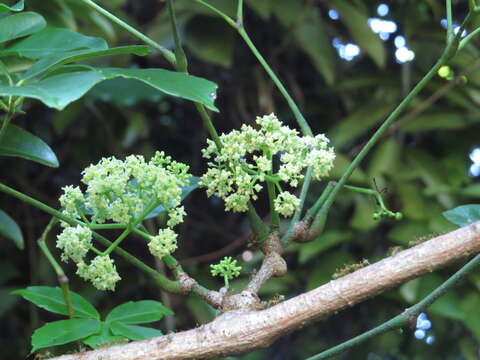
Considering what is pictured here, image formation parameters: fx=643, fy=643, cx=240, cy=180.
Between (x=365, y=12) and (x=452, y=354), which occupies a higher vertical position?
(x=365, y=12)

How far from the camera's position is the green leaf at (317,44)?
1781 mm

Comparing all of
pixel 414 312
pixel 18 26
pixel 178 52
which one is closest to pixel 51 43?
pixel 18 26

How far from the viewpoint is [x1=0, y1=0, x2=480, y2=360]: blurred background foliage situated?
1695mm

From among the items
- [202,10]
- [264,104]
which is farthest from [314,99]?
[202,10]

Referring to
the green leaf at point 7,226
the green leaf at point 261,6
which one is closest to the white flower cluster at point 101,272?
the green leaf at point 7,226

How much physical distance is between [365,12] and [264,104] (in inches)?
15.4

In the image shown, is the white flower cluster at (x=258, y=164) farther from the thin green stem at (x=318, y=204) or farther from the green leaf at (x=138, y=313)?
the green leaf at (x=138, y=313)

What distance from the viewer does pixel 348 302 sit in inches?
22.0

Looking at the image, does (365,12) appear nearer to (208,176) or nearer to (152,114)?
(152,114)

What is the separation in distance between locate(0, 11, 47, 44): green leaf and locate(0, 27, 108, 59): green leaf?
1cm

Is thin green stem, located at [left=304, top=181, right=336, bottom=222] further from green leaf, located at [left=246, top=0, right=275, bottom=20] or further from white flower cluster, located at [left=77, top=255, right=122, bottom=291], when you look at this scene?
green leaf, located at [left=246, top=0, right=275, bottom=20]

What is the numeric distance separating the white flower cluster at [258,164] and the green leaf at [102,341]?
0.17 metres

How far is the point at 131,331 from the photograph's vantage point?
0.67 m

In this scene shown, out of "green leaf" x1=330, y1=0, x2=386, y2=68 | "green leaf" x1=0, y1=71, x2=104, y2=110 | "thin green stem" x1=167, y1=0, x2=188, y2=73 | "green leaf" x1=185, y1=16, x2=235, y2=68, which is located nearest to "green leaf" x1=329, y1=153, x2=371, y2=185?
"green leaf" x1=330, y1=0, x2=386, y2=68
